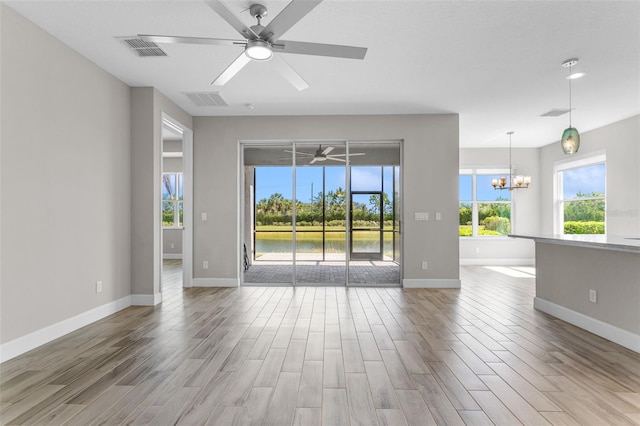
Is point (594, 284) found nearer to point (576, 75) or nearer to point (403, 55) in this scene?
point (576, 75)

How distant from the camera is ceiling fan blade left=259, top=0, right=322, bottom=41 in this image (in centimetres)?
214

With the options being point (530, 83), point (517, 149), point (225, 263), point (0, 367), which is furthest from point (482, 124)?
point (0, 367)

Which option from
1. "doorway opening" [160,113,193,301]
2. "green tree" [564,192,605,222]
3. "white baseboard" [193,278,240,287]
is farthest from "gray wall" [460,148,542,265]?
"doorway opening" [160,113,193,301]

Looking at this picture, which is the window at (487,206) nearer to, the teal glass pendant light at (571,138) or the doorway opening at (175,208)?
the teal glass pendant light at (571,138)

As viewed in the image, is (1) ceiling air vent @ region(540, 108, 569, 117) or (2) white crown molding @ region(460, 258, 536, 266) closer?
(1) ceiling air vent @ region(540, 108, 569, 117)

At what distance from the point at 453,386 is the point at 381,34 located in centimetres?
293

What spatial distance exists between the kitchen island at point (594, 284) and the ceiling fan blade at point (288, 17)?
2973 millimetres

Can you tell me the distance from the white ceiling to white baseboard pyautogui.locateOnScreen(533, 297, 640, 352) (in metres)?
2.65

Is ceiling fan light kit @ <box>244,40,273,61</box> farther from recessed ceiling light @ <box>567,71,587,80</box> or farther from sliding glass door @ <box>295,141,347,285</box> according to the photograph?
recessed ceiling light @ <box>567,71,587,80</box>

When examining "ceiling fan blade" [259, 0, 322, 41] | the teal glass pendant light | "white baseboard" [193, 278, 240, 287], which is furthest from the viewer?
"white baseboard" [193, 278, 240, 287]

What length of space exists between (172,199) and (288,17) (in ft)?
27.7

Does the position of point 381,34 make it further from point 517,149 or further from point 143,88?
point 517,149

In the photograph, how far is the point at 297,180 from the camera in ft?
19.9

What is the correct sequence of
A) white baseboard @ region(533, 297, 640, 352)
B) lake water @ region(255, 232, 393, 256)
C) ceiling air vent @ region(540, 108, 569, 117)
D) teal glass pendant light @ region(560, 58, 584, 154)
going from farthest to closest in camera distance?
lake water @ region(255, 232, 393, 256) < ceiling air vent @ region(540, 108, 569, 117) < teal glass pendant light @ region(560, 58, 584, 154) < white baseboard @ region(533, 297, 640, 352)
